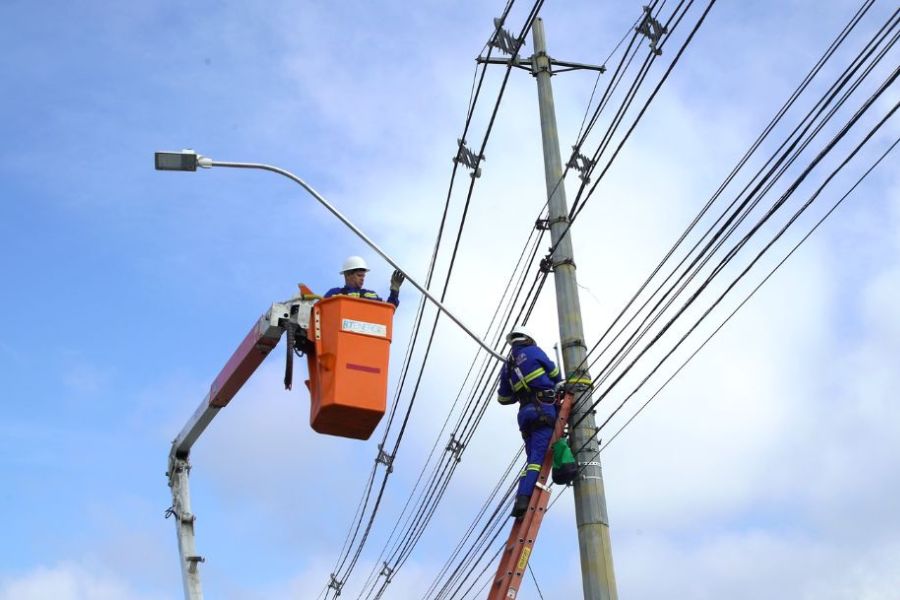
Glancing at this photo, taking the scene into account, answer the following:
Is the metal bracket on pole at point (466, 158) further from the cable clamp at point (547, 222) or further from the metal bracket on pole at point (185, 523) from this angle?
the metal bracket on pole at point (185, 523)

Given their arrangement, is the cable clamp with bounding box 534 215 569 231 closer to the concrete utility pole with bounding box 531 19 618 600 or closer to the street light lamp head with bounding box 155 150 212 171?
the concrete utility pole with bounding box 531 19 618 600

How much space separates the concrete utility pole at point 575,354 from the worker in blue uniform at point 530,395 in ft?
0.71

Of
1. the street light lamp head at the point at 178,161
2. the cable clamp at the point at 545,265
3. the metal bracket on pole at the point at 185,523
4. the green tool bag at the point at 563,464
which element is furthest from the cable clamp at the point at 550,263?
the metal bracket on pole at the point at 185,523

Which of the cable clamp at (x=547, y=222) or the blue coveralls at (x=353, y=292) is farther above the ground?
the cable clamp at (x=547, y=222)

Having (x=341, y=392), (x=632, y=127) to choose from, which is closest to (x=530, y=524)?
(x=341, y=392)

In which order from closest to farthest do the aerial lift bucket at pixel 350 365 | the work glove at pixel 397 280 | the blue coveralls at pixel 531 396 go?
the aerial lift bucket at pixel 350 365
the blue coveralls at pixel 531 396
the work glove at pixel 397 280

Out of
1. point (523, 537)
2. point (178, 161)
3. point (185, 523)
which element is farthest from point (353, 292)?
point (185, 523)

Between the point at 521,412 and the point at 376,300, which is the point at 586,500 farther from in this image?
the point at 376,300

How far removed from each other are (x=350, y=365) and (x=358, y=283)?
1.46m

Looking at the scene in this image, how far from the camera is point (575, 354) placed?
32.7 ft

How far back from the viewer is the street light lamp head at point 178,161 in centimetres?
941

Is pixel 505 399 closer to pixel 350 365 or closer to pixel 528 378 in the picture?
pixel 528 378

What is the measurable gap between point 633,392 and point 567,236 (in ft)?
6.05

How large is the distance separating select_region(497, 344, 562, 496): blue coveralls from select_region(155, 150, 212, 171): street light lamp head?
3457 millimetres
